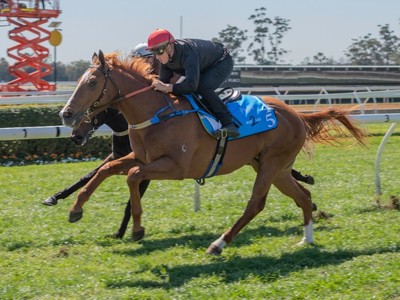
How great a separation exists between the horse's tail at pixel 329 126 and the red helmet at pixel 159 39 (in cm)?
193

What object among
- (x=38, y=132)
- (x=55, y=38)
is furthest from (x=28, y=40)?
(x=38, y=132)

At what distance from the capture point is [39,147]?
14.6 metres

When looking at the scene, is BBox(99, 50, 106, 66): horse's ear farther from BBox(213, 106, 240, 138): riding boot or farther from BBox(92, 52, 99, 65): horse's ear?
BBox(213, 106, 240, 138): riding boot

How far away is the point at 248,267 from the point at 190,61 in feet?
6.02

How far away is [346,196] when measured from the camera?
9461 mm

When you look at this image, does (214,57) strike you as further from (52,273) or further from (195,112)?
(52,273)

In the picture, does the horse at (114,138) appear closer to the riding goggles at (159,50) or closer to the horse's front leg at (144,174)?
the horse's front leg at (144,174)

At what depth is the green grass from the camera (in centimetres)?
539

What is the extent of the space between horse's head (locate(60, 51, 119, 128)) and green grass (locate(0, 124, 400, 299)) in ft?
4.00

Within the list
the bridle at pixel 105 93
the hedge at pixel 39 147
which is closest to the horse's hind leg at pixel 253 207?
the bridle at pixel 105 93

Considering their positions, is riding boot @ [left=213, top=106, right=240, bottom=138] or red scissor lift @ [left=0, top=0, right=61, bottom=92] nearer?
riding boot @ [left=213, top=106, right=240, bottom=138]

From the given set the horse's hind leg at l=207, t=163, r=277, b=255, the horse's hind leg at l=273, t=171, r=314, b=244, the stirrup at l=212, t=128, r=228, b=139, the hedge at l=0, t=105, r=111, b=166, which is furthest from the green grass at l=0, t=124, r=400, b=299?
the hedge at l=0, t=105, r=111, b=166

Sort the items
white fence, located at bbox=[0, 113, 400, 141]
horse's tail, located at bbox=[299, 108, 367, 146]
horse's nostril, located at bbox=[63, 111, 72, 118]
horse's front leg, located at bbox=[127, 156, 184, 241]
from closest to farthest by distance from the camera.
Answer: horse's nostril, located at bbox=[63, 111, 72, 118]
horse's front leg, located at bbox=[127, 156, 184, 241]
white fence, located at bbox=[0, 113, 400, 141]
horse's tail, located at bbox=[299, 108, 367, 146]

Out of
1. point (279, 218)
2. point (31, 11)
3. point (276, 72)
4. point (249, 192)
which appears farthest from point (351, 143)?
point (276, 72)
